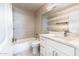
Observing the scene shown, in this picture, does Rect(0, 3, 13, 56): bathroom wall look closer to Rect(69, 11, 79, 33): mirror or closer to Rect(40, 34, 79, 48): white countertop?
Rect(40, 34, 79, 48): white countertop

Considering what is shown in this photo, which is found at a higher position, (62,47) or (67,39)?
(67,39)

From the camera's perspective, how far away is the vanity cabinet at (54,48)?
1.21 m

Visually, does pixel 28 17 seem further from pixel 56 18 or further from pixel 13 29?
pixel 56 18

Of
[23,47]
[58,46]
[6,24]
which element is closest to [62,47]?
[58,46]

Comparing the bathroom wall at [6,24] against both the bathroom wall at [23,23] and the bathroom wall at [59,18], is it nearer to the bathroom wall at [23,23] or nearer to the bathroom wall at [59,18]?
the bathroom wall at [23,23]

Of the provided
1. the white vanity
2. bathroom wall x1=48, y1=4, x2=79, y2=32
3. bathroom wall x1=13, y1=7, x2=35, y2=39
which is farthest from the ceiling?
the white vanity

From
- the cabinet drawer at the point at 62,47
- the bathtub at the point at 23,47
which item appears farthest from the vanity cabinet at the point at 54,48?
the bathtub at the point at 23,47

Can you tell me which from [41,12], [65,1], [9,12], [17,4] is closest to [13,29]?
[9,12]

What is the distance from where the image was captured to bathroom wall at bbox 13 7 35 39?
54.1 inches

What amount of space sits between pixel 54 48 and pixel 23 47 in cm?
44

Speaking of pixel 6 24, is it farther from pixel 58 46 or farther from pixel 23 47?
pixel 58 46

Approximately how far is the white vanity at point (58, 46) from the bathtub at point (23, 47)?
161 millimetres

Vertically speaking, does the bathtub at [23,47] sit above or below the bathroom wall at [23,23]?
below

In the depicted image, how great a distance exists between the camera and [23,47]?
1425mm
